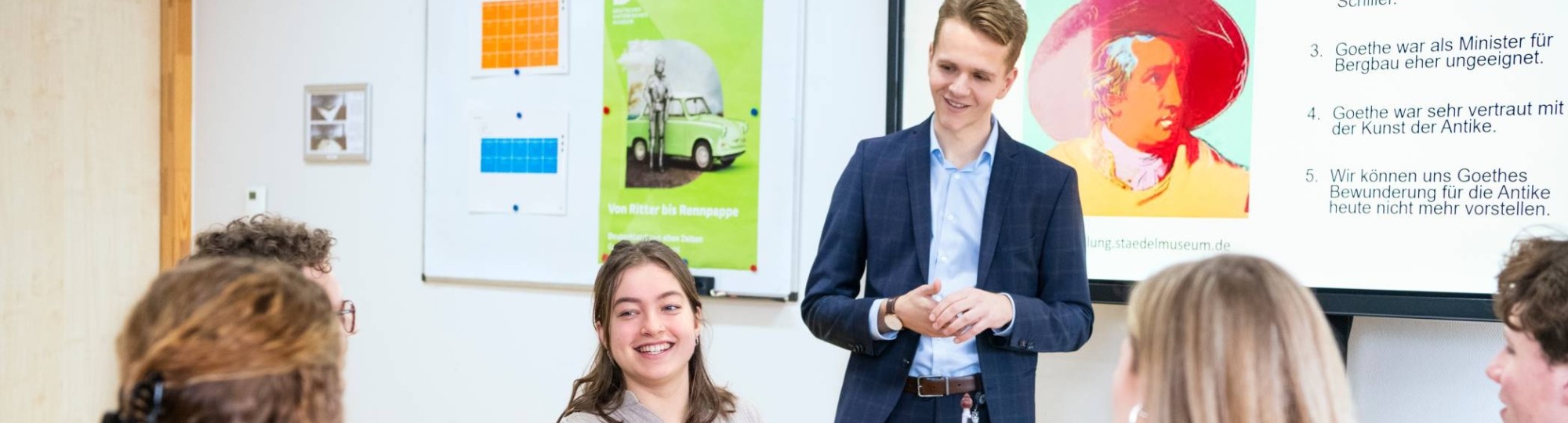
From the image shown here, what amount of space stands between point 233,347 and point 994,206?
1336mm

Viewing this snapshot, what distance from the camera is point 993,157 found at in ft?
6.72

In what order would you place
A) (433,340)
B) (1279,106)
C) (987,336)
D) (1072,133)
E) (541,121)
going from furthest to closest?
(433,340) < (541,121) < (1072,133) < (1279,106) < (987,336)

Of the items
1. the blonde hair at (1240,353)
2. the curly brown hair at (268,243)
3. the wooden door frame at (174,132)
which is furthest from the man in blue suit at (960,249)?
the wooden door frame at (174,132)

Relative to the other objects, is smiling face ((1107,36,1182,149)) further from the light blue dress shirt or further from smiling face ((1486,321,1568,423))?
smiling face ((1486,321,1568,423))

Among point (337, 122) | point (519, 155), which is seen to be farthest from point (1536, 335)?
point (337, 122)

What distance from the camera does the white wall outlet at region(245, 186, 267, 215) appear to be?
377cm

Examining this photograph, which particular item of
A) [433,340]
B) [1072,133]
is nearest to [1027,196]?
[1072,133]

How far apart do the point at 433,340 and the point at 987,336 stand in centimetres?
216

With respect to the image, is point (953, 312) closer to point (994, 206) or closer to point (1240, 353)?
point (994, 206)

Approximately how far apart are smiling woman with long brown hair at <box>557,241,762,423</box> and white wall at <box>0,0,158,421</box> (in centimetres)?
244

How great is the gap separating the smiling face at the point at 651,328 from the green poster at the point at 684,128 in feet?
3.53

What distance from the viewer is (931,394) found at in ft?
6.44

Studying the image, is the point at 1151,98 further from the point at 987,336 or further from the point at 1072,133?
the point at 987,336

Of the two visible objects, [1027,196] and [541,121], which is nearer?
[1027,196]
